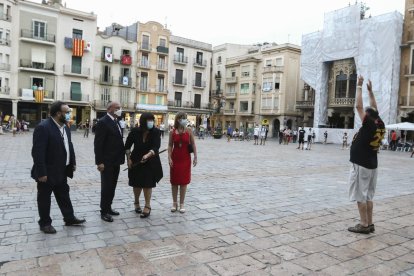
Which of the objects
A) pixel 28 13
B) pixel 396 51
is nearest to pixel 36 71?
A: pixel 28 13

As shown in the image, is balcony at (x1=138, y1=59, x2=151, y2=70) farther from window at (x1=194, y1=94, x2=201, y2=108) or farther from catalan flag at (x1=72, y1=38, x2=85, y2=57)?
window at (x1=194, y1=94, x2=201, y2=108)

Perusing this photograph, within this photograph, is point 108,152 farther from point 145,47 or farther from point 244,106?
point 244,106

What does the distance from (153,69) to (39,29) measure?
15.2m

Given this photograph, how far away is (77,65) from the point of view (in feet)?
140

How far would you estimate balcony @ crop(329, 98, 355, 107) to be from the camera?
3647 cm

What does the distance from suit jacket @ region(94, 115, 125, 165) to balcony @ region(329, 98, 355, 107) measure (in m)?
35.3

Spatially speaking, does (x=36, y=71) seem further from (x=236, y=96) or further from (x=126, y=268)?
(x=126, y=268)

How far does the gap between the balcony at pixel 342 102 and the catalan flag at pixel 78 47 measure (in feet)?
96.9

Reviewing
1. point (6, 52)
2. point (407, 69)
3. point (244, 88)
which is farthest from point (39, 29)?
point (407, 69)

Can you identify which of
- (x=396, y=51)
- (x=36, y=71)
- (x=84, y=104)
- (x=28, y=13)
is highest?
(x=28, y=13)

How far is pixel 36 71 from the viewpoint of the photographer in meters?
39.5

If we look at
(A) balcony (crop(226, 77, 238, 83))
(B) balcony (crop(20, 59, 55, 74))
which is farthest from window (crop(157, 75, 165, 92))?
(B) balcony (crop(20, 59, 55, 74))

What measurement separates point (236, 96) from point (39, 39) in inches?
1164

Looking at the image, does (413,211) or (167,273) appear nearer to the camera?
(167,273)
